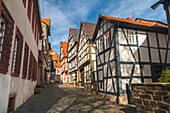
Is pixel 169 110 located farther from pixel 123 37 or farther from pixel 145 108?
pixel 123 37

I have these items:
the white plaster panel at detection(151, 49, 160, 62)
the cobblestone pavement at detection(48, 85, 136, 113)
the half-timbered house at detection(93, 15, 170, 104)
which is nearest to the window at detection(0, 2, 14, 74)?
the cobblestone pavement at detection(48, 85, 136, 113)

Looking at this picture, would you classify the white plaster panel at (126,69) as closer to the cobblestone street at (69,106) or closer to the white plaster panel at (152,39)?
the cobblestone street at (69,106)

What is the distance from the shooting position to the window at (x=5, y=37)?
3.99 meters

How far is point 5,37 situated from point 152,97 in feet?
17.0

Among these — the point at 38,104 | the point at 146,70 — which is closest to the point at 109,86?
the point at 146,70

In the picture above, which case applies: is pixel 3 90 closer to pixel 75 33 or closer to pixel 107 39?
pixel 107 39

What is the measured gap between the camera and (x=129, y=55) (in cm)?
971

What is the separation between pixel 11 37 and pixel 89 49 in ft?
39.5

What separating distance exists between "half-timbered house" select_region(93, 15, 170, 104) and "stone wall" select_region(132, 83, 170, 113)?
3.72m

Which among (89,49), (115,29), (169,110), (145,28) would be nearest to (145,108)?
(169,110)

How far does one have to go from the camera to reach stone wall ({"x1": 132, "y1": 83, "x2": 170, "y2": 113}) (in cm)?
414

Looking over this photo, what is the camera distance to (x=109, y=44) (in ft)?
34.9

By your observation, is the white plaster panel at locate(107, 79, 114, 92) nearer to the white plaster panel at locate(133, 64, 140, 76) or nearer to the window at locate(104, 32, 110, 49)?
the white plaster panel at locate(133, 64, 140, 76)

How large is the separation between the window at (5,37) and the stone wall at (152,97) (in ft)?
15.6
